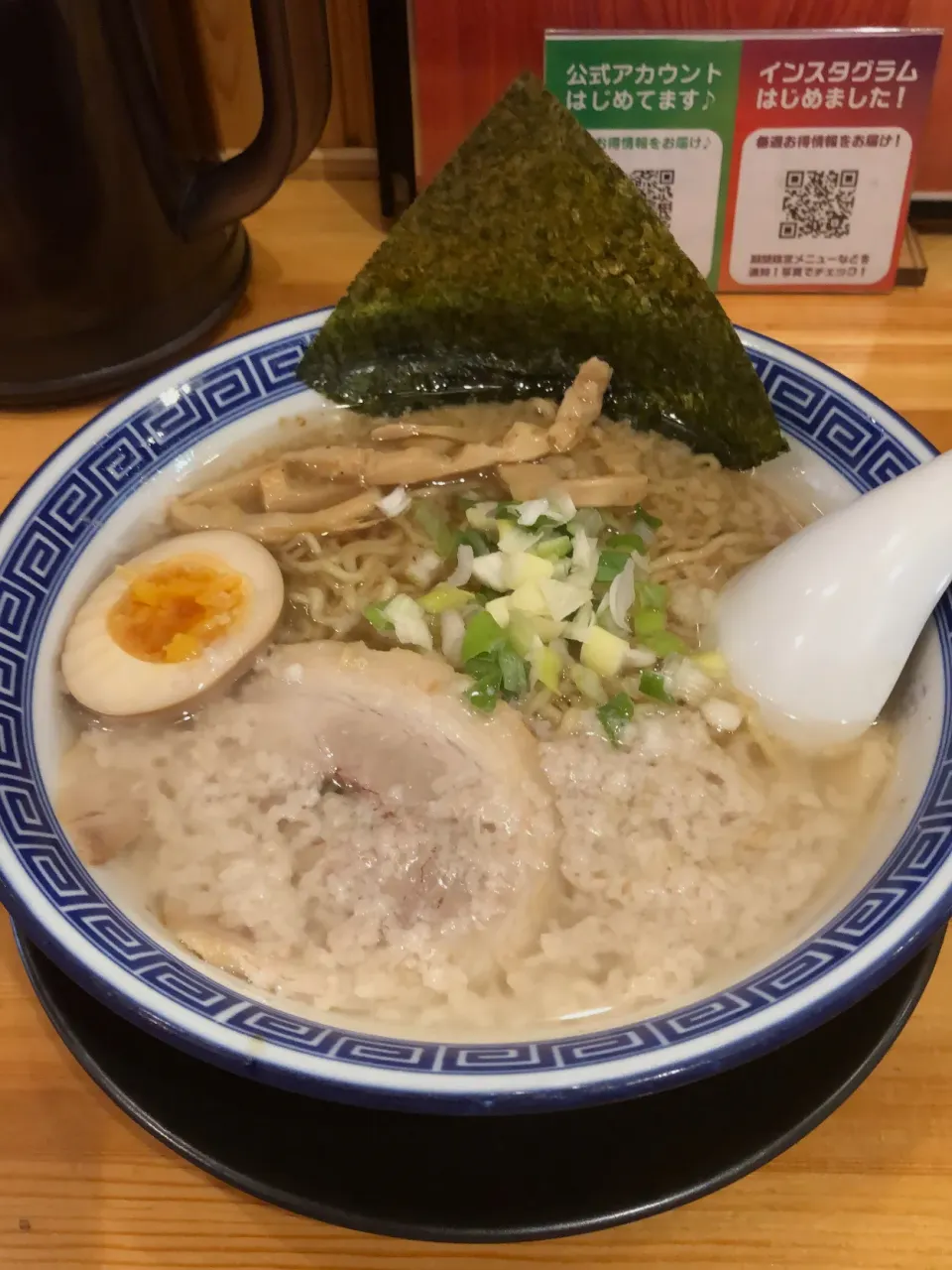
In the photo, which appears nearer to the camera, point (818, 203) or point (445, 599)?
point (445, 599)

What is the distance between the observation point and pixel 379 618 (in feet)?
4.32

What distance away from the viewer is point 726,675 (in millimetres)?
1250

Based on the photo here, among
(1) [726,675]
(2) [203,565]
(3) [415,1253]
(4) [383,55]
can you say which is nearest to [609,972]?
(3) [415,1253]

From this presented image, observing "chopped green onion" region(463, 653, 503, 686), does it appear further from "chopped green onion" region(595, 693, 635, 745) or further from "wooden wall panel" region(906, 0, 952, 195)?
"wooden wall panel" region(906, 0, 952, 195)

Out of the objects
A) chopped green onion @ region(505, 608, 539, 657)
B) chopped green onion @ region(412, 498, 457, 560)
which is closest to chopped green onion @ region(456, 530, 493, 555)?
chopped green onion @ region(412, 498, 457, 560)

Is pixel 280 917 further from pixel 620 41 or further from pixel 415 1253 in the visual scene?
pixel 620 41

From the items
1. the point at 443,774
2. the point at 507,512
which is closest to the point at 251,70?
the point at 507,512

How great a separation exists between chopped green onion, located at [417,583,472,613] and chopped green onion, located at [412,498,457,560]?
9 centimetres

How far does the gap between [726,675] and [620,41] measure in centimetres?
99

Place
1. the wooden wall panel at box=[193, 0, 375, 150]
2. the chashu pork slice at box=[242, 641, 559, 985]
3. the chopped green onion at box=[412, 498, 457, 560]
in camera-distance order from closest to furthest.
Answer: the chashu pork slice at box=[242, 641, 559, 985]
the chopped green onion at box=[412, 498, 457, 560]
the wooden wall panel at box=[193, 0, 375, 150]

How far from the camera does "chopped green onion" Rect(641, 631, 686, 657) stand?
1.27m

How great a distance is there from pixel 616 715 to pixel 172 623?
1.82ft

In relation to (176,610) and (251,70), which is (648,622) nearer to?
(176,610)

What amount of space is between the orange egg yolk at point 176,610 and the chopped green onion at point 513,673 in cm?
34
